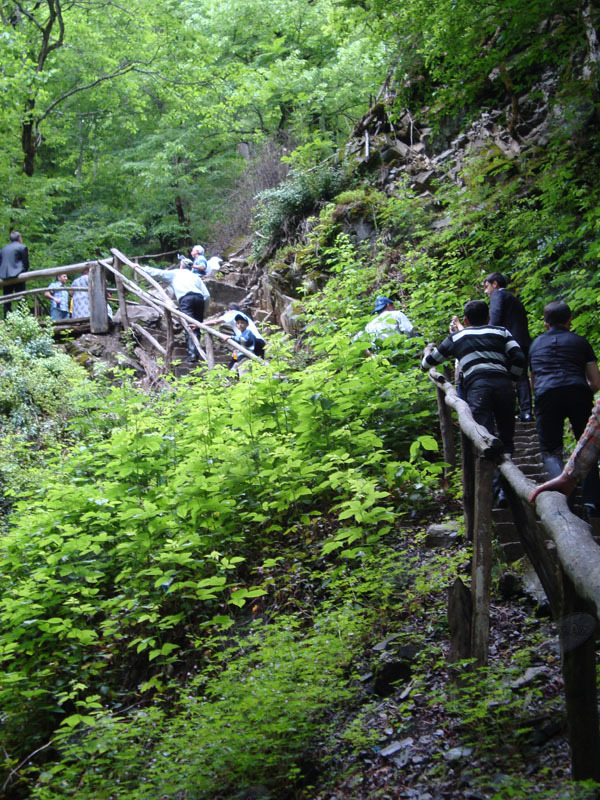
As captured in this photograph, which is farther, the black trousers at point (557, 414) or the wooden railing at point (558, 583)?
the black trousers at point (557, 414)

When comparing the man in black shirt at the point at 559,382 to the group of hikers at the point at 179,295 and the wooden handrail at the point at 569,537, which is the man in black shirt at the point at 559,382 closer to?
the wooden handrail at the point at 569,537

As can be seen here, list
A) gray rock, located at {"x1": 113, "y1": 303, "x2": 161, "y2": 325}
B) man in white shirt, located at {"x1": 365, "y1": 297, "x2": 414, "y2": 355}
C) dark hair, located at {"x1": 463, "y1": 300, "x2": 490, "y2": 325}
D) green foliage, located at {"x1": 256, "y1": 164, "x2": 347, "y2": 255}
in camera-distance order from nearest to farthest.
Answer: dark hair, located at {"x1": 463, "y1": 300, "x2": 490, "y2": 325} → man in white shirt, located at {"x1": 365, "y1": 297, "x2": 414, "y2": 355} → gray rock, located at {"x1": 113, "y1": 303, "x2": 161, "y2": 325} → green foliage, located at {"x1": 256, "y1": 164, "x2": 347, "y2": 255}

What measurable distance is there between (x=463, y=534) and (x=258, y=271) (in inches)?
566

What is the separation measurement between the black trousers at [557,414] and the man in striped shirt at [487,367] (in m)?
0.25

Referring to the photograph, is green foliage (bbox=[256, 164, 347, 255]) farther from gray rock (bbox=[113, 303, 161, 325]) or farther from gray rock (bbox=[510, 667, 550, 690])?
gray rock (bbox=[510, 667, 550, 690])

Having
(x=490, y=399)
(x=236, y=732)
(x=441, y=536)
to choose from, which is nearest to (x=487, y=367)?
(x=490, y=399)

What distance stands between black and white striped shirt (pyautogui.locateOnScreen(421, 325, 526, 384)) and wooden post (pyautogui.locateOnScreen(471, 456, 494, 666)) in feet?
7.18

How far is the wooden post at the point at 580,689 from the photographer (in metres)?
2.13

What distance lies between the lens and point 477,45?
31.0ft

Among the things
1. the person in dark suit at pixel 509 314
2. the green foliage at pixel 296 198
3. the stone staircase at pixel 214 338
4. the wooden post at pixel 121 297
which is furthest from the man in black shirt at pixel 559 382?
the green foliage at pixel 296 198

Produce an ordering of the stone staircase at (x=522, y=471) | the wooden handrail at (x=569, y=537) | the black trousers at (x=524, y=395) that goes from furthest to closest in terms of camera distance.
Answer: the black trousers at (x=524, y=395) → the stone staircase at (x=522, y=471) → the wooden handrail at (x=569, y=537)

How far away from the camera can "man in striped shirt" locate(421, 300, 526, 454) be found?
538 cm

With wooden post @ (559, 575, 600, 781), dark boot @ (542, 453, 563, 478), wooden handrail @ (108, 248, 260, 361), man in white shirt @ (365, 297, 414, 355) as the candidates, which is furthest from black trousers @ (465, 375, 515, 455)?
wooden handrail @ (108, 248, 260, 361)

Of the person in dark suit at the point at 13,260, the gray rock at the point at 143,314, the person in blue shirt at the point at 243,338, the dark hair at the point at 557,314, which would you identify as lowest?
the dark hair at the point at 557,314
